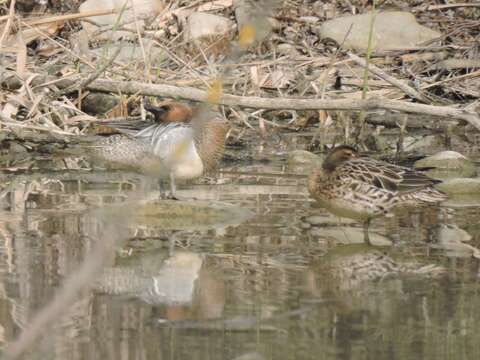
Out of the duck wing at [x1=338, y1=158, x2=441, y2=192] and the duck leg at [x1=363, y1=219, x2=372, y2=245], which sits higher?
the duck wing at [x1=338, y1=158, x2=441, y2=192]

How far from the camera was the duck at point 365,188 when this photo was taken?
281 inches

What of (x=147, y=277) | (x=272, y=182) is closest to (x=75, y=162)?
(x=272, y=182)

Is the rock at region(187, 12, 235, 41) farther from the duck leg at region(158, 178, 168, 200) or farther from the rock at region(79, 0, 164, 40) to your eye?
the duck leg at region(158, 178, 168, 200)

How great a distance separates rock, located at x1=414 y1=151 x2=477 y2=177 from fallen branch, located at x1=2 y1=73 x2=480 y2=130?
1.48 feet

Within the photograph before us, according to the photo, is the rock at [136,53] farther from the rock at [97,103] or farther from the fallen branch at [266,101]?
the fallen branch at [266,101]

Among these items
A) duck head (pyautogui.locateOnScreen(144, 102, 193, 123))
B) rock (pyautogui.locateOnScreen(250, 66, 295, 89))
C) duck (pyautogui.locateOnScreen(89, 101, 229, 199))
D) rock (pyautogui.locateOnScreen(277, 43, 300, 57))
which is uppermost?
rock (pyautogui.locateOnScreen(277, 43, 300, 57))

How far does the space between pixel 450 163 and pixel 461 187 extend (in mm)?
1030

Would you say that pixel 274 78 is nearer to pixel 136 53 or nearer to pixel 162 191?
pixel 136 53

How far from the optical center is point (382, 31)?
12.6 metres

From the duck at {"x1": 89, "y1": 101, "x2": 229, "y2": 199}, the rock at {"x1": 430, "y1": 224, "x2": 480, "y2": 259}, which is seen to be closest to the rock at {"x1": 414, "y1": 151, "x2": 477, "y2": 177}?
the duck at {"x1": 89, "y1": 101, "x2": 229, "y2": 199}

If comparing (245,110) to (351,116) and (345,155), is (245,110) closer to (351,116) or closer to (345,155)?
(351,116)

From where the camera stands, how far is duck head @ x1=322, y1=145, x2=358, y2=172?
24.5 feet

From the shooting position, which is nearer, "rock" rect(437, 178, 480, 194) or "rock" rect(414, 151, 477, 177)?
"rock" rect(437, 178, 480, 194)

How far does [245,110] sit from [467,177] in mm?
2594
